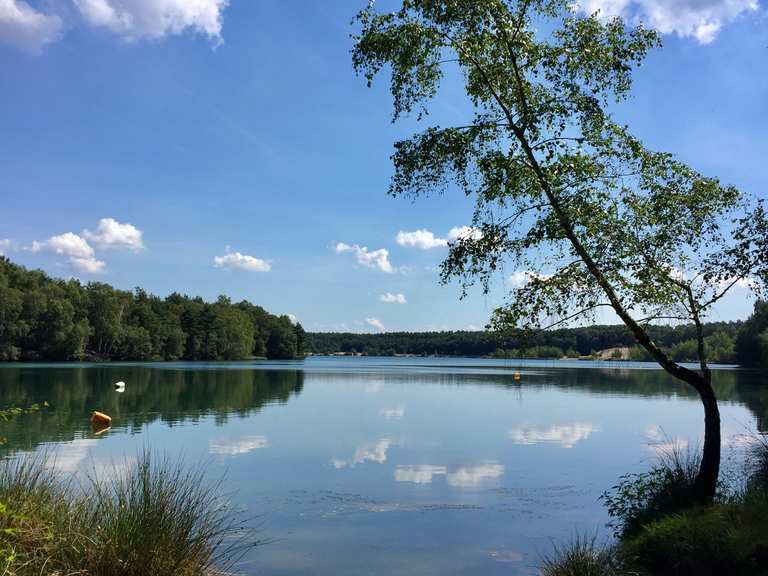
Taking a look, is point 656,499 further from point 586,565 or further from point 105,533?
point 105,533

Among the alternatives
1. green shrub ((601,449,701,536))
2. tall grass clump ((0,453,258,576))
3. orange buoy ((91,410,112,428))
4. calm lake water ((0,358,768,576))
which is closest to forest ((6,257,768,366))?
calm lake water ((0,358,768,576))

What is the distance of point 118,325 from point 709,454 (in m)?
112

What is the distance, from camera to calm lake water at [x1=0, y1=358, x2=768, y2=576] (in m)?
11.6

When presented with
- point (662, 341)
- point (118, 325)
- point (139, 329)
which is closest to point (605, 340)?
point (139, 329)

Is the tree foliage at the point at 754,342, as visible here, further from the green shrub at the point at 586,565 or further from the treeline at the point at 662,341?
the green shrub at the point at 586,565

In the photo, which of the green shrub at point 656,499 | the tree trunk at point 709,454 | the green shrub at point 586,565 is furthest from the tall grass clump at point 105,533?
the tree trunk at point 709,454

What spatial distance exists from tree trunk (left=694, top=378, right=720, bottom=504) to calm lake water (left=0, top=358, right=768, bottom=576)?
7.27 feet

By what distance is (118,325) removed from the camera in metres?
111

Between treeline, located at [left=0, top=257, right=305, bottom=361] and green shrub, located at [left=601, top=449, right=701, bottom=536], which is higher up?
treeline, located at [left=0, top=257, right=305, bottom=361]

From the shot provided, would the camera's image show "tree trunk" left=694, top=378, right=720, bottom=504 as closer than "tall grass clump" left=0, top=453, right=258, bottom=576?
No

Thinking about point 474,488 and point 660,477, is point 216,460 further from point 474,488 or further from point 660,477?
point 660,477

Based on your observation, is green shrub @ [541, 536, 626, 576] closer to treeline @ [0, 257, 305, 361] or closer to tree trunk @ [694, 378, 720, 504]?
tree trunk @ [694, 378, 720, 504]

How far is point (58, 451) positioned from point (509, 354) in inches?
552

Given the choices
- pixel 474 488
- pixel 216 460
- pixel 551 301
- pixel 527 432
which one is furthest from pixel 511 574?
pixel 527 432
